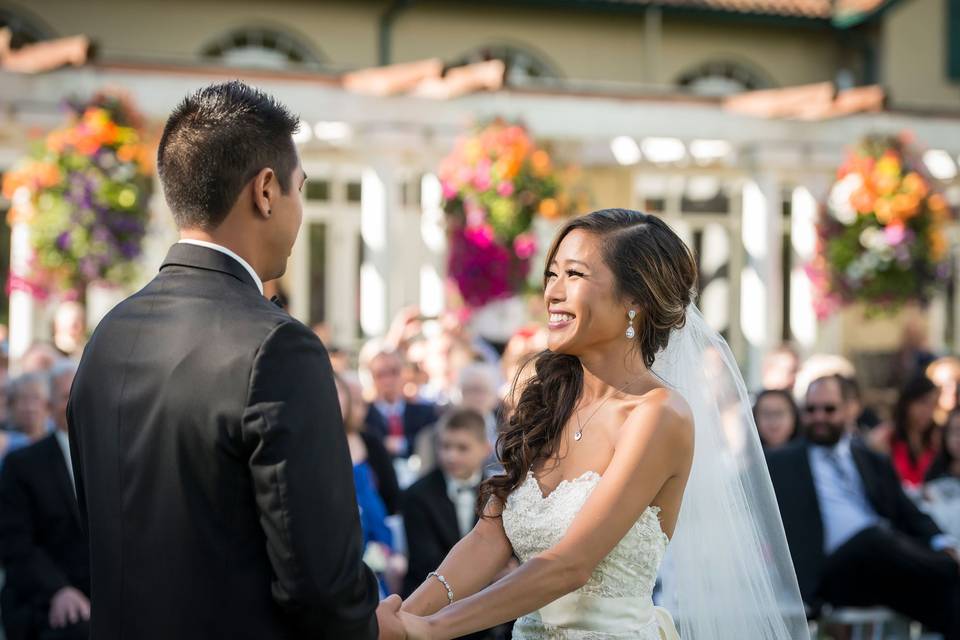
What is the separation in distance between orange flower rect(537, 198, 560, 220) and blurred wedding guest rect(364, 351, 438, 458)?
108 inches

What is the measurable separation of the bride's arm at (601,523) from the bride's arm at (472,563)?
0.14 metres

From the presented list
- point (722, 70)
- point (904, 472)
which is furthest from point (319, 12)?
point (904, 472)

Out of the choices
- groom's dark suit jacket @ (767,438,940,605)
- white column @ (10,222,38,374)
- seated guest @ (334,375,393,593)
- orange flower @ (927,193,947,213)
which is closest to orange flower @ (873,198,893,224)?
orange flower @ (927,193,947,213)

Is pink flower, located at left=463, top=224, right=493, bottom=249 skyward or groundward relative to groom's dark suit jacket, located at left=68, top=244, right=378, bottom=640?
skyward

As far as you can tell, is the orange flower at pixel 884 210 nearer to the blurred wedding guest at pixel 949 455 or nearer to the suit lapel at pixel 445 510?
the blurred wedding guest at pixel 949 455

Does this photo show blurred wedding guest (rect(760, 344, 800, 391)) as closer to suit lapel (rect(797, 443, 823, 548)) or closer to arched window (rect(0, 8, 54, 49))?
suit lapel (rect(797, 443, 823, 548))

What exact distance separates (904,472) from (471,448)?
11.3 ft

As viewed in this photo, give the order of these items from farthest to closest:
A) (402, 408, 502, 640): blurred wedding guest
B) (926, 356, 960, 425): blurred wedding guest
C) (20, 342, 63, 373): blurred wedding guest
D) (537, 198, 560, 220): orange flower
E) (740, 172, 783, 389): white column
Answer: (740, 172, 783, 389): white column
(537, 198, 560, 220): orange flower
(926, 356, 960, 425): blurred wedding guest
(20, 342, 63, 373): blurred wedding guest
(402, 408, 502, 640): blurred wedding guest

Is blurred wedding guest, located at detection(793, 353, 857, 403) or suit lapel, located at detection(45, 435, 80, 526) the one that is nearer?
suit lapel, located at detection(45, 435, 80, 526)

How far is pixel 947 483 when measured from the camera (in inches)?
303

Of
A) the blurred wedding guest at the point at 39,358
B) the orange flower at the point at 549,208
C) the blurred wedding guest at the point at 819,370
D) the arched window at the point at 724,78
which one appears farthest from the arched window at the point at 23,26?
the blurred wedding guest at the point at 819,370

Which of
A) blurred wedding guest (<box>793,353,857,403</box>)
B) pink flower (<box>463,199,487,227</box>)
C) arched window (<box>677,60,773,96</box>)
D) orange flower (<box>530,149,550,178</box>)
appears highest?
arched window (<box>677,60,773,96</box>)

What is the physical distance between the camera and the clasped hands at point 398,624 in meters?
2.76

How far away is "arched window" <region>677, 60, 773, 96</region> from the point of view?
19.9 m
